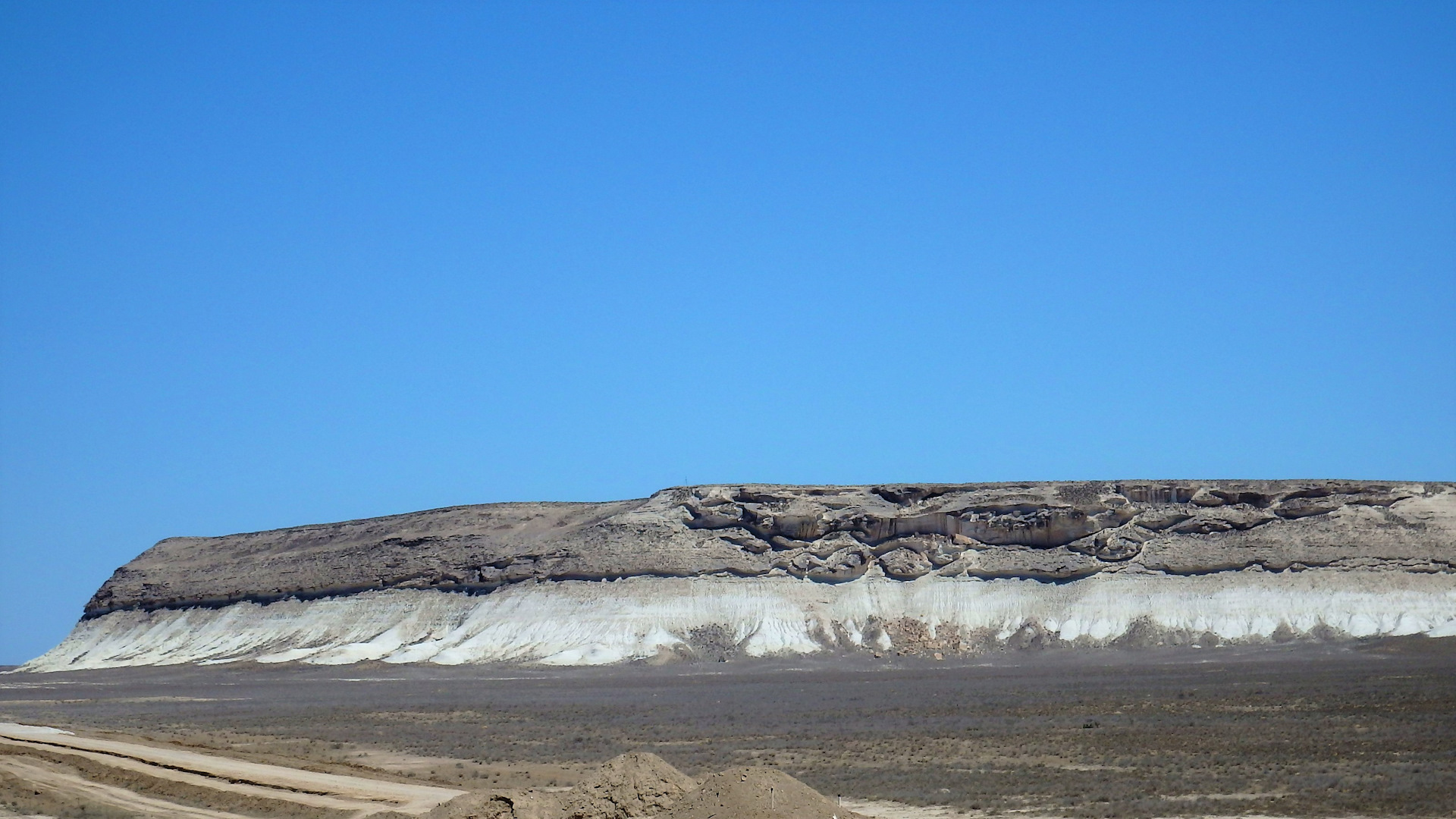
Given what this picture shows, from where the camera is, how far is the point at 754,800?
717 inches

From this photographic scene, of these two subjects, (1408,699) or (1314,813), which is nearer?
(1314,813)

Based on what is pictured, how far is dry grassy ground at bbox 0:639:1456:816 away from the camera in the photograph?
80.6ft

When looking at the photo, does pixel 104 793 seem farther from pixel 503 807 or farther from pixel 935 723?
pixel 935 723

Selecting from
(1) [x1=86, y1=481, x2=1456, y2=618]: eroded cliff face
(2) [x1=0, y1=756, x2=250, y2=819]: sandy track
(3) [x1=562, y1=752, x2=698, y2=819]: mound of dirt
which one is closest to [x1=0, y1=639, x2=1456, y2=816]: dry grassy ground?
(2) [x1=0, y1=756, x2=250, y2=819]: sandy track

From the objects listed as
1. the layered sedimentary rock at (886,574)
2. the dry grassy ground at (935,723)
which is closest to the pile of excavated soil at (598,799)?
the dry grassy ground at (935,723)

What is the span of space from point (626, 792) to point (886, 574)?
49.1m

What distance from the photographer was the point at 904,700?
4228cm

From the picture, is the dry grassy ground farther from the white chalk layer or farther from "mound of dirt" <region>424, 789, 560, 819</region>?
"mound of dirt" <region>424, 789, 560, 819</region>

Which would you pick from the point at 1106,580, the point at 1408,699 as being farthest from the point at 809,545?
the point at 1408,699

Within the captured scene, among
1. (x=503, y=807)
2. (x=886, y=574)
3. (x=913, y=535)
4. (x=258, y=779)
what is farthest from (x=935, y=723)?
(x=913, y=535)

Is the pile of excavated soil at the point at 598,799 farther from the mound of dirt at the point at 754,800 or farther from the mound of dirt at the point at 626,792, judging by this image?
the mound of dirt at the point at 754,800

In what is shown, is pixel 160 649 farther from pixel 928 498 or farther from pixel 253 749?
pixel 253 749

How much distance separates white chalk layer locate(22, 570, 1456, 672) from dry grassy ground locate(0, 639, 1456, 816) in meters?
2.81

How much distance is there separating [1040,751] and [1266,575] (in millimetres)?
36413
